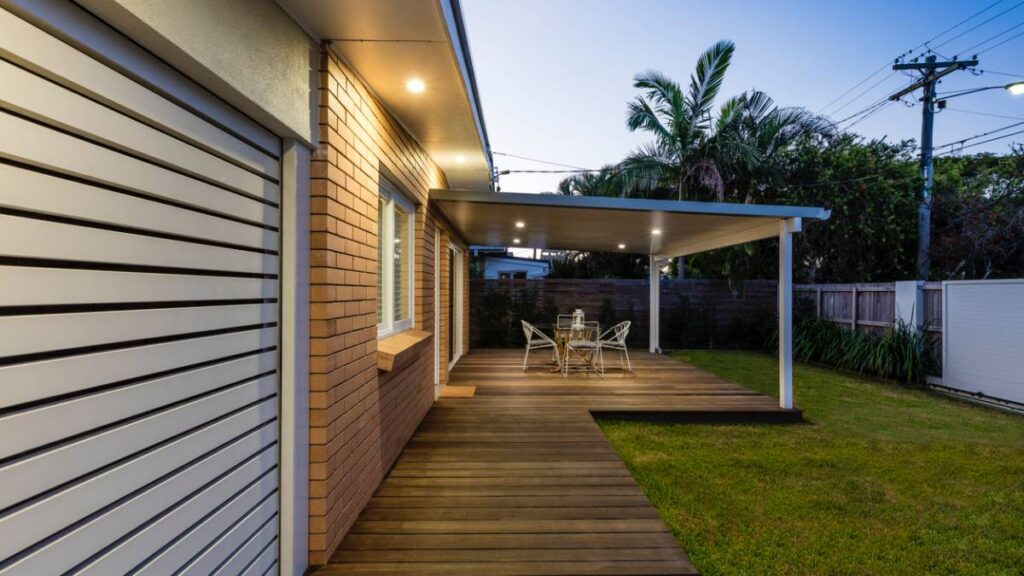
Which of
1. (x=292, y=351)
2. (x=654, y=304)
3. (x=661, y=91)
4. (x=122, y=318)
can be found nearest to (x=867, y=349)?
(x=654, y=304)

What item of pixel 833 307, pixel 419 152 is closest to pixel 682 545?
pixel 419 152

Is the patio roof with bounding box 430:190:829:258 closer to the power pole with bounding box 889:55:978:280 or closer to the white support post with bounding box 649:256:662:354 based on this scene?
the white support post with bounding box 649:256:662:354

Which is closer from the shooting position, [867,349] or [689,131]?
[867,349]

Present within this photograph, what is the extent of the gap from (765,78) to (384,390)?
17.1m

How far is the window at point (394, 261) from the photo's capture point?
12.2 ft

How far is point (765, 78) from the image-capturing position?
15.6m

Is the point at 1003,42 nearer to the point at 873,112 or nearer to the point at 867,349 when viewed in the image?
the point at 873,112

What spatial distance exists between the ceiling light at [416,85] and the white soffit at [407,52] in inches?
0.8

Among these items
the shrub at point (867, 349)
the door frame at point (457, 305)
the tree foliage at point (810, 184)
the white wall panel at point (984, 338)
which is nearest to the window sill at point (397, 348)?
the door frame at point (457, 305)

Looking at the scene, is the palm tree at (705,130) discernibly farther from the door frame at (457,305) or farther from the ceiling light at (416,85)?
the ceiling light at (416,85)

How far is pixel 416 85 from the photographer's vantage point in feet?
9.13

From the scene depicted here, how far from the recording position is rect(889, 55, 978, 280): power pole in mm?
9766

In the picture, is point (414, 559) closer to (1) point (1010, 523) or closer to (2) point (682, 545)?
(2) point (682, 545)

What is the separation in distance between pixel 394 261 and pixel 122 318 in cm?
281
